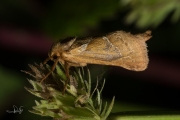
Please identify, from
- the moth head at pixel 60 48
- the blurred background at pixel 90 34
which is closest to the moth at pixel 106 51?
the moth head at pixel 60 48

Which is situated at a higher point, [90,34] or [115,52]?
[90,34]

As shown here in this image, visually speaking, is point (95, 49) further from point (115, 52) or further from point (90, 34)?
point (90, 34)

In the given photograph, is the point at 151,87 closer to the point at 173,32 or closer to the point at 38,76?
the point at 173,32

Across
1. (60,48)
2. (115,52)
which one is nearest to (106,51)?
(115,52)

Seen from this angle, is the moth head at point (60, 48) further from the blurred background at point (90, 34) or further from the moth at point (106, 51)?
the blurred background at point (90, 34)

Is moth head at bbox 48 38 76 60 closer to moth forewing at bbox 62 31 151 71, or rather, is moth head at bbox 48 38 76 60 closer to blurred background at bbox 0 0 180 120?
moth forewing at bbox 62 31 151 71

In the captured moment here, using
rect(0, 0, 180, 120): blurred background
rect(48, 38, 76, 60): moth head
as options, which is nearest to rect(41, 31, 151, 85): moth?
rect(48, 38, 76, 60): moth head
